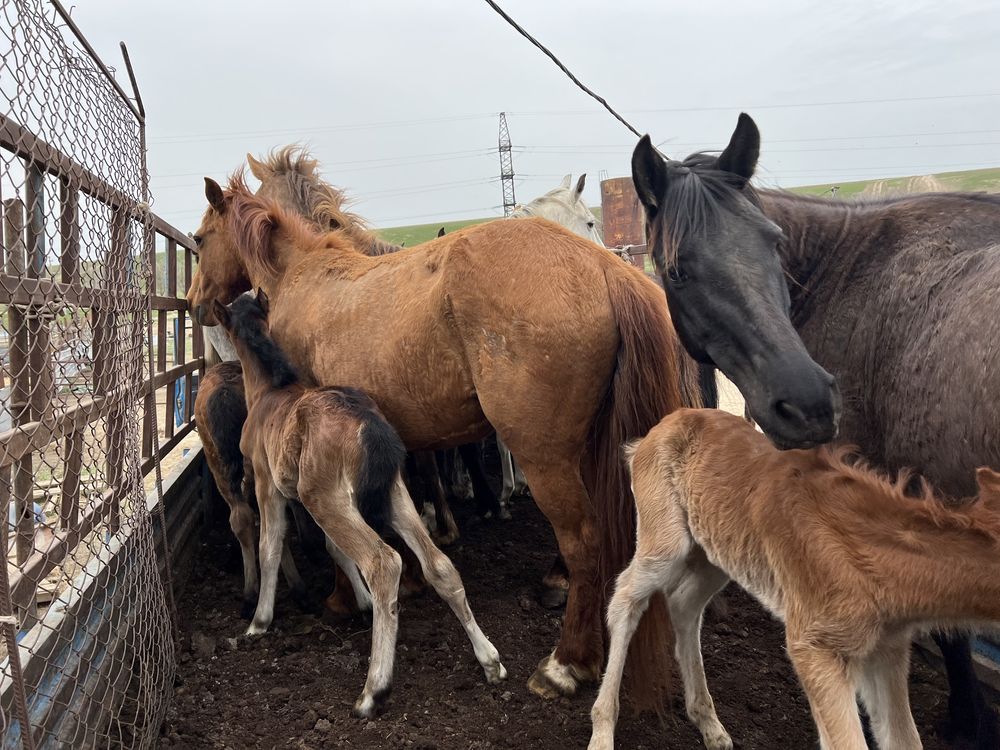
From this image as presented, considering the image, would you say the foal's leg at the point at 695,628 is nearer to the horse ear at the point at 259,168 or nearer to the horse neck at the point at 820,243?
the horse neck at the point at 820,243

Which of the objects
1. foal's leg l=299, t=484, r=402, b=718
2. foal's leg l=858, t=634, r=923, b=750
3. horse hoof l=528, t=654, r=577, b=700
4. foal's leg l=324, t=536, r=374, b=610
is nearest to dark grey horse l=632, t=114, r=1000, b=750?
foal's leg l=858, t=634, r=923, b=750

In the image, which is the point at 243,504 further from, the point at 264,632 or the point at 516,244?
the point at 516,244

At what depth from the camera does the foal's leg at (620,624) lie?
2801 millimetres

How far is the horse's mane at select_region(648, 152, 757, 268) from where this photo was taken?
9.16 feet

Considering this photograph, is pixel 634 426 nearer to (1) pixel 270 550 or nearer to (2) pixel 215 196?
(1) pixel 270 550

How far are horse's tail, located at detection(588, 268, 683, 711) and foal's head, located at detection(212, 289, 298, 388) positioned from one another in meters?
1.93

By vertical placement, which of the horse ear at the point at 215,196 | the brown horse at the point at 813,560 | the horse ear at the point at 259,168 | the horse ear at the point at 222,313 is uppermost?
the horse ear at the point at 259,168

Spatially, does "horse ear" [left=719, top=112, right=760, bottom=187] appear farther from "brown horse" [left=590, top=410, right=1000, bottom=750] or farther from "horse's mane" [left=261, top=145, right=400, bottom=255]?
"horse's mane" [left=261, top=145, right=400, bottom=255]

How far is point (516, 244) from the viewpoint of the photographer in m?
3.43

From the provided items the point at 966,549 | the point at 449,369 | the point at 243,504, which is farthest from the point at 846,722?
the point at 243,504

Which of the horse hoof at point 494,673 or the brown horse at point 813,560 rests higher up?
the brown horse at point 813,560

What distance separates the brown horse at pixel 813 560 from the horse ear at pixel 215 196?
3.48 m

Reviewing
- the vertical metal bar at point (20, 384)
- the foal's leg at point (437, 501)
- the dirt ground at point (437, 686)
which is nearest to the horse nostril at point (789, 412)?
the dirt ground at point (437, 686)

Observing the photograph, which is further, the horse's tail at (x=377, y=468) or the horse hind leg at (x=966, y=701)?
the horse's tail at (x=377, y=468)
